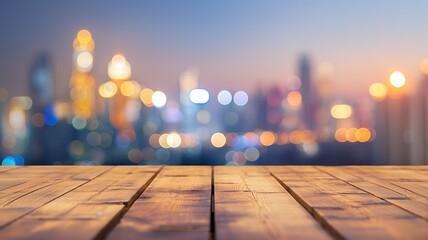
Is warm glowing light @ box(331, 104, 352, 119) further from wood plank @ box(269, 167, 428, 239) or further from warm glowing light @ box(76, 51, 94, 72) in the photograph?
wood plank @ box(269, 167, 428, 239)

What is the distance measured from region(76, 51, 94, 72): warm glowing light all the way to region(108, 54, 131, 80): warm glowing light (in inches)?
138

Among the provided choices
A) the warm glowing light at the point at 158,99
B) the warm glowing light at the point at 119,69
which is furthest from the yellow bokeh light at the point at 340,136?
the warm glowing light at the point at 119,69

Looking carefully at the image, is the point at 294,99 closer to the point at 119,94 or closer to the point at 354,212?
the point at 119,94

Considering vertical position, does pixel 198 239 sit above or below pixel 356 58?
below

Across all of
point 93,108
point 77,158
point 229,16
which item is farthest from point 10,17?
point 93,108

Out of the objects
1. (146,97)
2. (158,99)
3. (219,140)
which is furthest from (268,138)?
(146,97)

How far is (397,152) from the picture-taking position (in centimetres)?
2742

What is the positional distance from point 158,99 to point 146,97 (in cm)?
315

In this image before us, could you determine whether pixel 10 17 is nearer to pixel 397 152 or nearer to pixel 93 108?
pixel 397 152

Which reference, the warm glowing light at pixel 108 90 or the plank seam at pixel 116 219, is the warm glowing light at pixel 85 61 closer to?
the warm glowing light at pixel 108 90

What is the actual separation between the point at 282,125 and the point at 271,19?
32.1 metres

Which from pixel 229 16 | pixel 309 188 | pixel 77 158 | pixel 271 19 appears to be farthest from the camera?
pixel 77 158

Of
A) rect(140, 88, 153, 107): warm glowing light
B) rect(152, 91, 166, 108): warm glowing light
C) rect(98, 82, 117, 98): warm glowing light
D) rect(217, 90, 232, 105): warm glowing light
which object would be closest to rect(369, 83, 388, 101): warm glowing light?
rect(217, 90, 232, 105): warm glowing light

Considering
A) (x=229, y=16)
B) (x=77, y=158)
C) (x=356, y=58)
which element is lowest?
(x=77, y=158)
